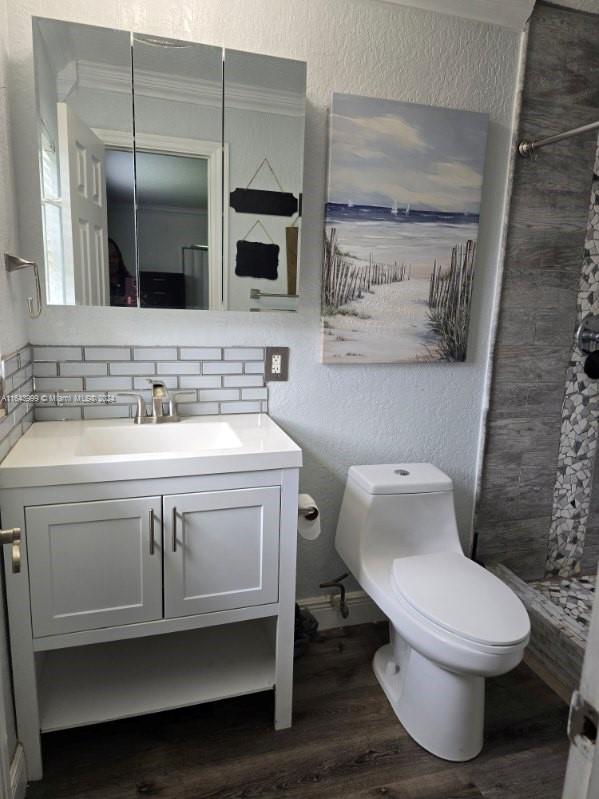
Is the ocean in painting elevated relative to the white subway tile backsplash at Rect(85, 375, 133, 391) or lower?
elevated

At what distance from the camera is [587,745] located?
1.89 feet

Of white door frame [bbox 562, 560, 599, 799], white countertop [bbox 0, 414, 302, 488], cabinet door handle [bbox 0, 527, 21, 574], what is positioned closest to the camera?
white door frame [bbox 562, 560, 599, 799]

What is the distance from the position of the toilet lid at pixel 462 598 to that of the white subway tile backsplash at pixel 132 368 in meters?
1.04

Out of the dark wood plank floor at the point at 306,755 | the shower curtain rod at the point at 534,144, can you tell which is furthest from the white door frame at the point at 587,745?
the shower curtain rod at the point at 534,144

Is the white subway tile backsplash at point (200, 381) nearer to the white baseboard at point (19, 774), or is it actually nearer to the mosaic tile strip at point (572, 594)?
the white baseboard at point (19, 774)

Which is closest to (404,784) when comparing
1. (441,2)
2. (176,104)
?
(176,104)

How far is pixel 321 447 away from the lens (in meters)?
2.10

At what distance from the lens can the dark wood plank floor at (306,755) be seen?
1.51 metres

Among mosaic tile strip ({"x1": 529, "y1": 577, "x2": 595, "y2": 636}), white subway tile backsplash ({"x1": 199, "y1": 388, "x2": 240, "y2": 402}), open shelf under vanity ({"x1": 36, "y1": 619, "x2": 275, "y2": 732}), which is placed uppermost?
white subway tile backsplash ({"x1": 199, "y1": 388, "x2": 240, "y2": 402})

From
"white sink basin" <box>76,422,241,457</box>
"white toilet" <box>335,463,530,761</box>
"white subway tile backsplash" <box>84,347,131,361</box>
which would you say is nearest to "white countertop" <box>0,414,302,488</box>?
"white sink basin" <box>76,422,241,457</box>

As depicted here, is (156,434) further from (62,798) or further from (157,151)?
(62,798)

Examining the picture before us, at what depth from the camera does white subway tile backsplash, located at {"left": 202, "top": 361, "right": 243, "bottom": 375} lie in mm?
1911

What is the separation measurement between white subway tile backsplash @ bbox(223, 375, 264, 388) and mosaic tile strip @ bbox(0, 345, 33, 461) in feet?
2.06

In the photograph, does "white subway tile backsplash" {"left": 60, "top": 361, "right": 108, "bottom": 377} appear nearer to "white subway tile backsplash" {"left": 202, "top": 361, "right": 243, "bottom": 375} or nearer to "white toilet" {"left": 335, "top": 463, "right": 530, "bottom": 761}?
"white subway tile backsplash" {"left": 202, "top": 361, "right": 243, "bottom": 375}
